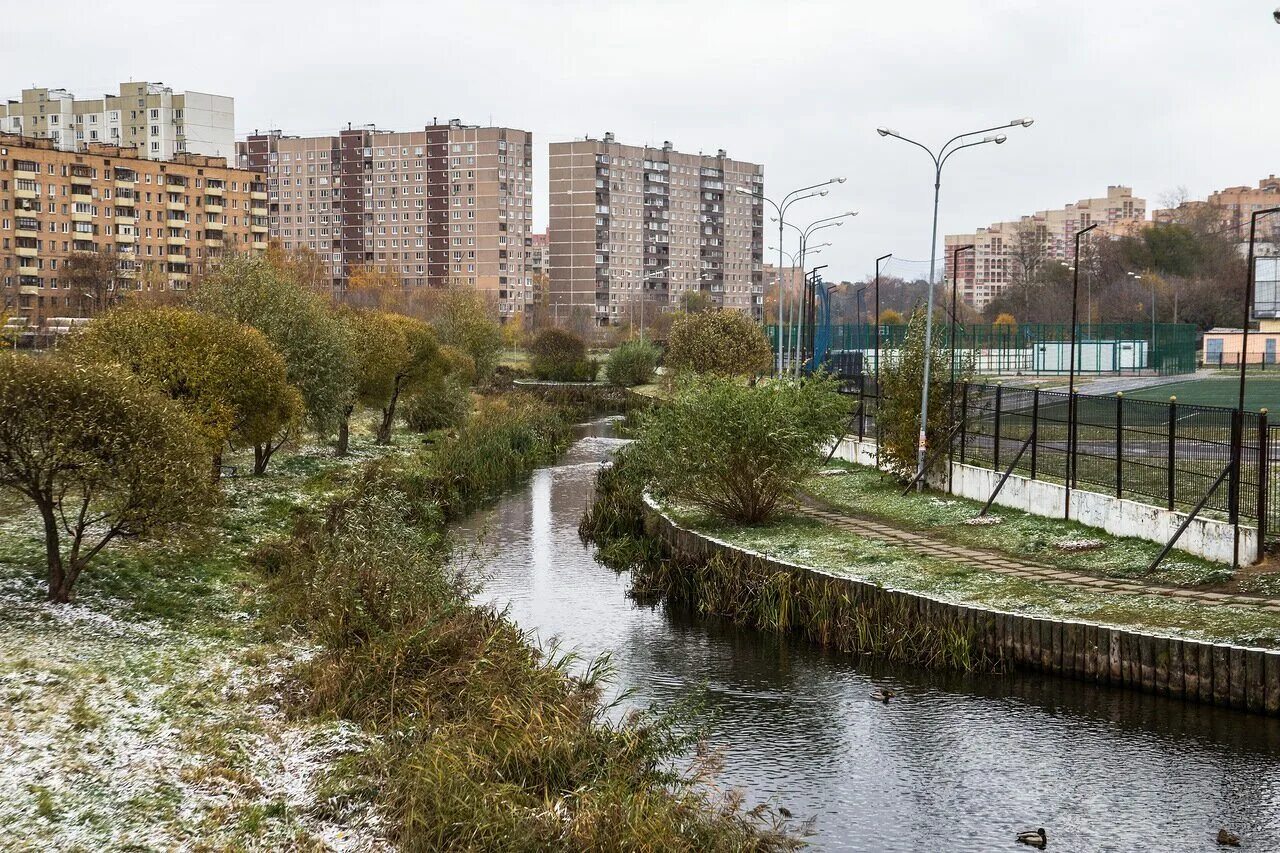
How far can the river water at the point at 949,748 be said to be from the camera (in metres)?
11.8

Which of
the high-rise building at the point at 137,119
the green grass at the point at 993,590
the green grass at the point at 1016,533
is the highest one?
the high-rise building at the point at 137,119

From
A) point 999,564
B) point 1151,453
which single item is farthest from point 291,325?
point 1151,453

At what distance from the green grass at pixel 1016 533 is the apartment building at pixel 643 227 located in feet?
363

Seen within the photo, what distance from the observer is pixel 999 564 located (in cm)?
1986

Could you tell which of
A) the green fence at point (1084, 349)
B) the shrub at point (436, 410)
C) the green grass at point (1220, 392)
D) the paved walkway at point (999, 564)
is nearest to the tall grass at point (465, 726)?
the paved walkway at point (999, 564)

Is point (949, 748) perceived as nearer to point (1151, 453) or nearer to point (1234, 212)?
point (1151, 453)

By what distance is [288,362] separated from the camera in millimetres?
31641

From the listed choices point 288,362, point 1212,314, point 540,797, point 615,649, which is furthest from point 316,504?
point 1212,314

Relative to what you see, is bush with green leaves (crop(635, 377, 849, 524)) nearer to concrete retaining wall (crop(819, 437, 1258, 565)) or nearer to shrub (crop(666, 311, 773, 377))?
concrete retaining wall (crop(819, 437, 1258, 565))

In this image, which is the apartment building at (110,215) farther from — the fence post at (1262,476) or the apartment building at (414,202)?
the fence post at (1262,476)

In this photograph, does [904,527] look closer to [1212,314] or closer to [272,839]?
[272,839]

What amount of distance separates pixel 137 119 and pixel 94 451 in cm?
14472

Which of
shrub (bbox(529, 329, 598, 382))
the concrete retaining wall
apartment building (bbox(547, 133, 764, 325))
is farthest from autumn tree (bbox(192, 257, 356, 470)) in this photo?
apartment building (bbox(547, 133, 764, 325))

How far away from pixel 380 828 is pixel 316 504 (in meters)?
17.1
